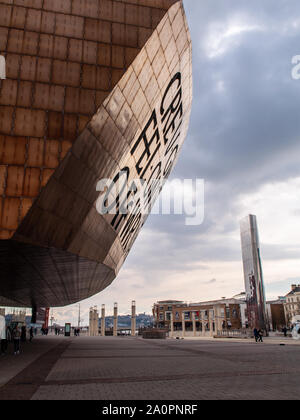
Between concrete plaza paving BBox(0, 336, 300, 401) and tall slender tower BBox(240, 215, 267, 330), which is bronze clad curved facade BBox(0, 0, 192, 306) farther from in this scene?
tall slender tower BBox(240, 215, 267, 330)

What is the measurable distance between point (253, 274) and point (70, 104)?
42671 millimetres

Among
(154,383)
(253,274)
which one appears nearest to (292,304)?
(253,274)

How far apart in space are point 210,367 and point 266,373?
242 centimetres

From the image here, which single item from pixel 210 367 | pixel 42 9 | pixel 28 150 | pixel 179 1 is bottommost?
pixel 210 367

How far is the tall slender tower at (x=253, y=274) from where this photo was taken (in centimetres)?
4866

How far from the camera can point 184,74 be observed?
21.6 metres

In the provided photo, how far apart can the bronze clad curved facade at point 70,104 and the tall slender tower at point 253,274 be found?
37046mm

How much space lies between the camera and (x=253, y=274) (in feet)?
164

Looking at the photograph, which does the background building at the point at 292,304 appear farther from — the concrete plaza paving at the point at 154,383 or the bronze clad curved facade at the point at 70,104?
the bronze clad curved facade at the point at 70,104

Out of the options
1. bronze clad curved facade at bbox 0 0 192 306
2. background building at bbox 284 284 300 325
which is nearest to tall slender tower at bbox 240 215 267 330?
bronze clad curved facade at bbox 0 0 192 306

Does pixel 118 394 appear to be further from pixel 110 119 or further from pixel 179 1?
pixel 179 1

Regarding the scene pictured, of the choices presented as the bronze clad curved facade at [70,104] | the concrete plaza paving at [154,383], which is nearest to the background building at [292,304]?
the concrete plaza paving at [154,383]
